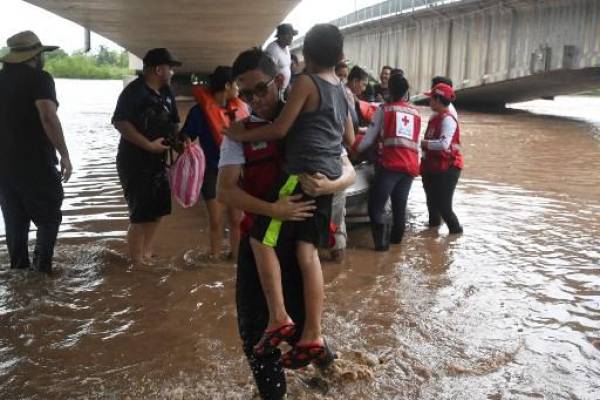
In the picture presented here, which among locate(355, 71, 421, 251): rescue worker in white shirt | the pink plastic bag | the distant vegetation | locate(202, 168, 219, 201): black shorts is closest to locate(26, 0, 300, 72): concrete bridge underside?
locate(355, 71, 421, 251): rescue worker in white shirt

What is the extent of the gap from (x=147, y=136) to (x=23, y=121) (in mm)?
1014

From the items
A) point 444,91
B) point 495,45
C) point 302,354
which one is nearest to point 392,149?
point 444,91

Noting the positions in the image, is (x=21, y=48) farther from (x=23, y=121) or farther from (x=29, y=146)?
(x=29, y=146)

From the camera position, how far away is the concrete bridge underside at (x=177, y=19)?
841cm

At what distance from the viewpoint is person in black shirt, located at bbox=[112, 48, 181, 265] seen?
5.20 metres

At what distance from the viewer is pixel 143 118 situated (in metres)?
5.25

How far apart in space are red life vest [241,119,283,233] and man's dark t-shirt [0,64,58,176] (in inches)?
112

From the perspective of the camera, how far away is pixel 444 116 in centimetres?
673

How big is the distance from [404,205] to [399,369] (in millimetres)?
3174

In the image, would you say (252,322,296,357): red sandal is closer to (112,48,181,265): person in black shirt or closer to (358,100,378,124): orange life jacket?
(112,48,181,265): person in black shirt

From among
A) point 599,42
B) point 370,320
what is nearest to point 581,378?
point 370,320

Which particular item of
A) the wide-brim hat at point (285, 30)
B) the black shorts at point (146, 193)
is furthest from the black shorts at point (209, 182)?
the wide-brim hat at point (285, 30)

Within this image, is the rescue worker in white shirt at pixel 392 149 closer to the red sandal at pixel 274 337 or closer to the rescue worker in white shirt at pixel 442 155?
the rescue worker in white shirt at pixel 442 155

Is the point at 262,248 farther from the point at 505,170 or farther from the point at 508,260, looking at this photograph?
the point at 505,170
